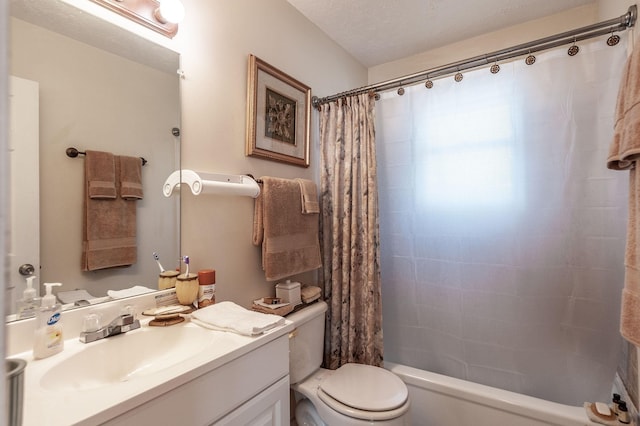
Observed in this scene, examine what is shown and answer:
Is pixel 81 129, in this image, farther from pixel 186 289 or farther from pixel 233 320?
pixel 233 320

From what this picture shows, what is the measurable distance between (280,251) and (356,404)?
29.7 inches

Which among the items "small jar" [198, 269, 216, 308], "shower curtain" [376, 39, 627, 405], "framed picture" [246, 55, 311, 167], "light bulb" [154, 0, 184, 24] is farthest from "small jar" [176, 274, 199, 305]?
"shower curtain" [376, 39, 627, 405]

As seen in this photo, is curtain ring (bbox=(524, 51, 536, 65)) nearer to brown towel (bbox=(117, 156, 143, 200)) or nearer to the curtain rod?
the curtain rod

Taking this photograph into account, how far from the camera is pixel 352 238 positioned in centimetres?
177

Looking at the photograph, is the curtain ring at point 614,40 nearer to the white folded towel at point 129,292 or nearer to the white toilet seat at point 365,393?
the white toilet seat at point 365,393

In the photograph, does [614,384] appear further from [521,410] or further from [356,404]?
[356,404]

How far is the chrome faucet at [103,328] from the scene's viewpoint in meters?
0.91

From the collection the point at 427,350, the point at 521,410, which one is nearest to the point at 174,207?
the point at 427,350

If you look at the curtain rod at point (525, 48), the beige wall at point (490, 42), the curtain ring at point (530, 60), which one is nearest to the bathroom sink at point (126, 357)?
the curtain rod at point (525, 48)

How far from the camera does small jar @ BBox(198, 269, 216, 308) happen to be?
1206 millimetres

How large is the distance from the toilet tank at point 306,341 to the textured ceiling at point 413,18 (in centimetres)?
176

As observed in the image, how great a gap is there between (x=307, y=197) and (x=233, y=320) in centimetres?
82

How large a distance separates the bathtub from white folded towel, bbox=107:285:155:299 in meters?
1.35

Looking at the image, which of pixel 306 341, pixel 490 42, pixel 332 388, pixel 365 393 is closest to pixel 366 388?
pixel 365 393
